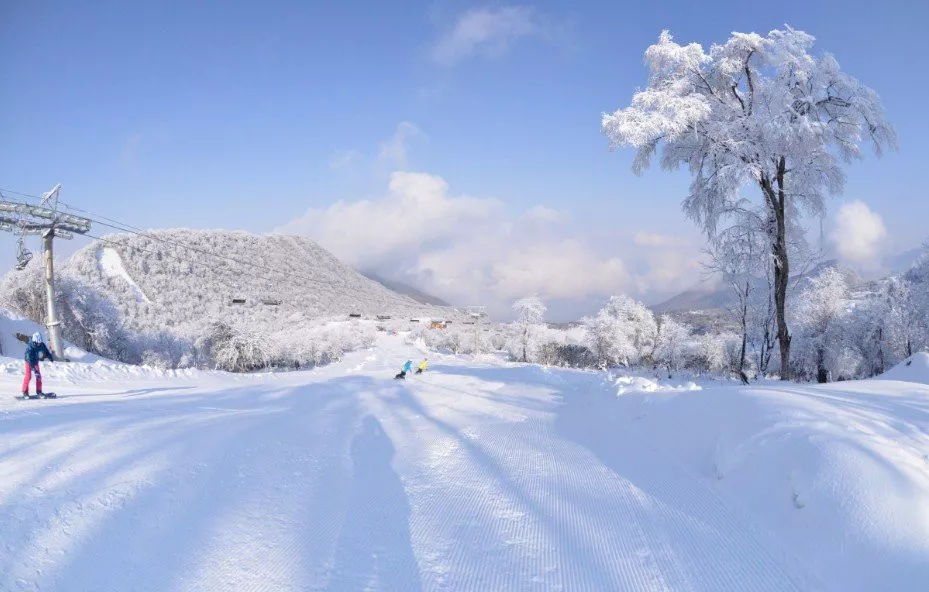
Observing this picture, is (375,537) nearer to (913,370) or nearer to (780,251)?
(913,370)

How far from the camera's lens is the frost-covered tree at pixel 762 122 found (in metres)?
9.45

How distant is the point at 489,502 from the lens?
170 inches

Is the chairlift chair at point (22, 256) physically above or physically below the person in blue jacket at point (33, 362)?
above

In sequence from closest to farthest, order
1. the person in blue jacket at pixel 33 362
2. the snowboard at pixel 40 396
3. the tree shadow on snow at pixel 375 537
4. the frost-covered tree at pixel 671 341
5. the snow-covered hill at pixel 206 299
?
the tree shadow on snow at pixel 375 537
the snowboard at pixel 40 396
the person in blue jacket at pixel 33 362
the snow-covered hill at pixel 206 299
the frost-covered tree at pixel 671 341

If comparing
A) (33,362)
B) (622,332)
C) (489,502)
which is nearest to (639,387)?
(489,502)

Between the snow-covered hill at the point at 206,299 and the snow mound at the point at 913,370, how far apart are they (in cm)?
2595

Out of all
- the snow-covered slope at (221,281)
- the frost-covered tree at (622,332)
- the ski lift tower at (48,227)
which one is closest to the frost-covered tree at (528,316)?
the frost-covered tree at (622,332)

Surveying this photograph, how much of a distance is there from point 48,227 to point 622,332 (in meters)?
42.0

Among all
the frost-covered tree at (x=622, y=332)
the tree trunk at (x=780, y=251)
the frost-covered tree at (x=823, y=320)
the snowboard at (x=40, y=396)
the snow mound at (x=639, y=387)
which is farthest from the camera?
the frost-covered tree at (x=622, y=332)

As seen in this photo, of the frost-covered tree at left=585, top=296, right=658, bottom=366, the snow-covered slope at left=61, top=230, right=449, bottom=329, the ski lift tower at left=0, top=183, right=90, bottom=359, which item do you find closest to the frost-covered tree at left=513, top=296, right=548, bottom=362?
the frost-covered tree at left=585, top=296, right=658, bottom=366

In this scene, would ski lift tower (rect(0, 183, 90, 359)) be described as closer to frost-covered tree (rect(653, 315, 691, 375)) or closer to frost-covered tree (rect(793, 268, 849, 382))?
frost-covered tree (rect(793, 268, 849, 382))

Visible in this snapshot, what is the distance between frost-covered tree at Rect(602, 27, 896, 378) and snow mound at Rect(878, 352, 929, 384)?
5.72ft

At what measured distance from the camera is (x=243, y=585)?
3029 mm

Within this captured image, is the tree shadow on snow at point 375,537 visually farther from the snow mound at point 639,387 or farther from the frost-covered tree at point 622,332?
the frost-covered tree at point 622,332
